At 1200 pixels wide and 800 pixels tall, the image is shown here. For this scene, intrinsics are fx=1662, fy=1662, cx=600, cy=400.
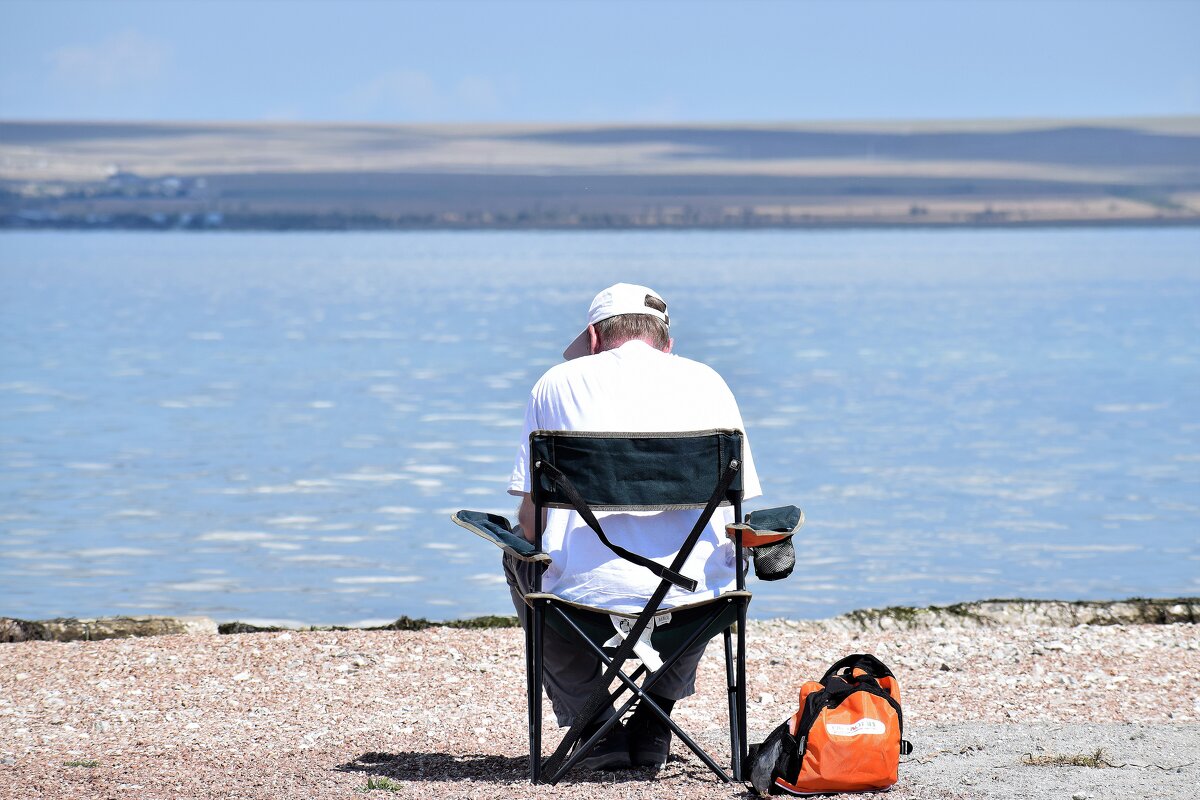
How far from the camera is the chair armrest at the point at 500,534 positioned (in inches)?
182

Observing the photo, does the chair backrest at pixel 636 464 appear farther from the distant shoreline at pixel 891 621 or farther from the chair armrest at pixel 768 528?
the distant shoreline at pixel 891 621

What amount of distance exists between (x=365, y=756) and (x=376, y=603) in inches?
172

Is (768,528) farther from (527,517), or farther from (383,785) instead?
(383,785)

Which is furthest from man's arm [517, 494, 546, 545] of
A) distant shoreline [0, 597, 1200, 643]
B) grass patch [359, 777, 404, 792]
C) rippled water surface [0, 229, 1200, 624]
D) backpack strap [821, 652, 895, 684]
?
rippled water surface [0, 229, 1200, 624]

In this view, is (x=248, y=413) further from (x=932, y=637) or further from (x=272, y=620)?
(x=932, y=637)

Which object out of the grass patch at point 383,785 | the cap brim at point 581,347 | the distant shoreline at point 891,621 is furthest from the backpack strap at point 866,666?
the distant shoreline at point 891,621

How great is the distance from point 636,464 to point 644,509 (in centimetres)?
13

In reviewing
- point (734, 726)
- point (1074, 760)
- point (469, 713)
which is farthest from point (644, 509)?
point (469, 713)

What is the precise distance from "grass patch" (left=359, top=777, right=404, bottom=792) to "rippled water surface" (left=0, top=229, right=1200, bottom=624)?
14.8 feet

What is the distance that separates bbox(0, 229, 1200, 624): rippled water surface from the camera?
34.2 ft

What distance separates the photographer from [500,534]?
4.80 metres

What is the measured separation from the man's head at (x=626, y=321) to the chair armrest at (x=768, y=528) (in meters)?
0.57

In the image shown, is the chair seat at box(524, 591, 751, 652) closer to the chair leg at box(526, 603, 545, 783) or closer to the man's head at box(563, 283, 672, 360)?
the chair leg at box(526, 603, 545, 783)

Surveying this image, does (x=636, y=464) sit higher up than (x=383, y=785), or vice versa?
(x=636, y=464)
